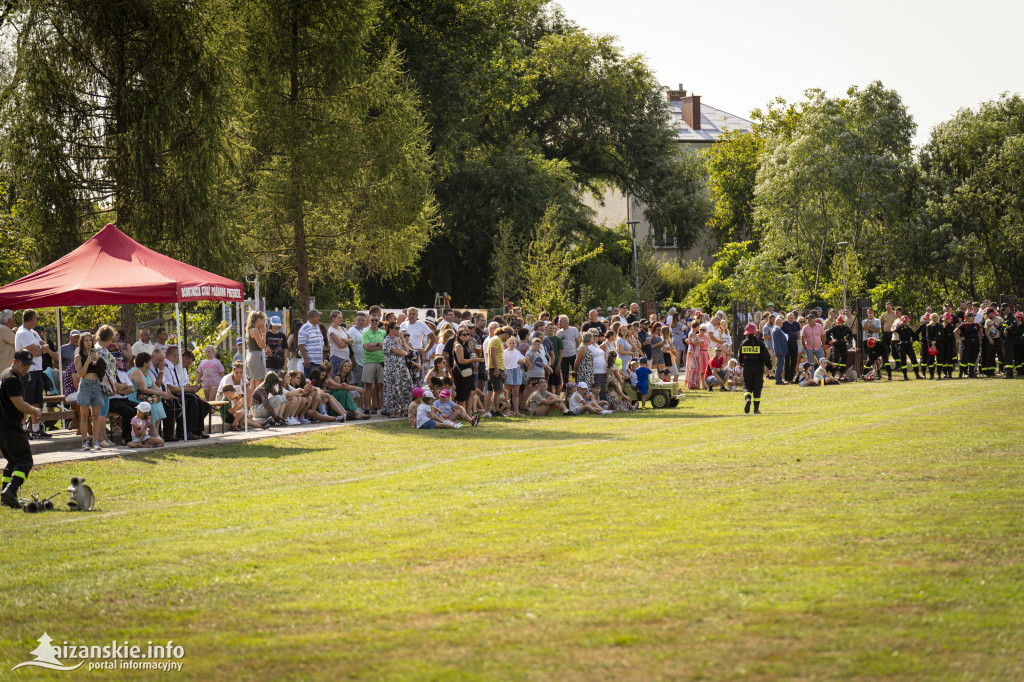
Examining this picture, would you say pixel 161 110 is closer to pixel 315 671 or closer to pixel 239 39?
pixel 239 39

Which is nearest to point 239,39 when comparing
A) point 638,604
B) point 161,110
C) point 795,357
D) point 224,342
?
point 161,110

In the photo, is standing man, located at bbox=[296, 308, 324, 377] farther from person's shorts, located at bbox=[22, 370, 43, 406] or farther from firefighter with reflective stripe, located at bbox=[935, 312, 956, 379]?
firefighter with reflective stripe, located at bbox=[935, 312, 956, 379]

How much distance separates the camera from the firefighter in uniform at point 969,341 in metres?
31.3

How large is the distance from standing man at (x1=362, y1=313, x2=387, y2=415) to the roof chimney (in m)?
74.4

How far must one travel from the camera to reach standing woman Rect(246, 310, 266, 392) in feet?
67.2

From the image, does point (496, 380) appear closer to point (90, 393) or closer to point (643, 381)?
point (643, 381)

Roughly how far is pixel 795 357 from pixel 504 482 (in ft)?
65.8

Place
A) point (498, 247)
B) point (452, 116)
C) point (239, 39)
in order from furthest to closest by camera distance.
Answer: point (498, 247) → point (452, 116) → point (239, 39)

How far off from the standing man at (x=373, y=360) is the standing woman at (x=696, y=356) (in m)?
10.3

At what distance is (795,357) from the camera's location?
3097 cm

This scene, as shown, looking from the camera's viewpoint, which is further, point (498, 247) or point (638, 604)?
point (498, 247)

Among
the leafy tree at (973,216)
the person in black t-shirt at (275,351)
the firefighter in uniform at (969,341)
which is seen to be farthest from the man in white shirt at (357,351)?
the leafy tree at (973,216)

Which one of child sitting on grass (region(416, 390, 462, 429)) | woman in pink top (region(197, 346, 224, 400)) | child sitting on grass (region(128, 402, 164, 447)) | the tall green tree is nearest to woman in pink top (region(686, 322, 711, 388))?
the tall green tree

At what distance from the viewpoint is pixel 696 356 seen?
29.8m
